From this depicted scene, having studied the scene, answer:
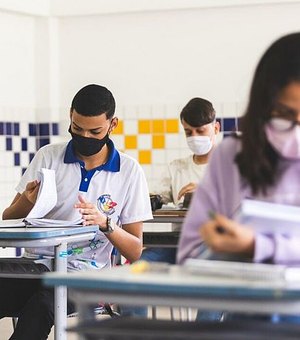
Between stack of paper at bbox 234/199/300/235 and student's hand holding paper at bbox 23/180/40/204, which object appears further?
student's hand holding paper at bbox 23/180/40/204

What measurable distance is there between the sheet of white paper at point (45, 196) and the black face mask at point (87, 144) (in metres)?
0.19

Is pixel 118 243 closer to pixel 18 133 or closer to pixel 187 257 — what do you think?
pixel 187 257

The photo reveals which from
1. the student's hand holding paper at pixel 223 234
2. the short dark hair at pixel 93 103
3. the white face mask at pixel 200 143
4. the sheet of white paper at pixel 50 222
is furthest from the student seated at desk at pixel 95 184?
the student's hand holding paper at pixel 223 234

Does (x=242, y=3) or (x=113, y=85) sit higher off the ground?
(x=242, y=3)

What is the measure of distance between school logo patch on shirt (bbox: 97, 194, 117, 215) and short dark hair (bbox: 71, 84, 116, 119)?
349 mm

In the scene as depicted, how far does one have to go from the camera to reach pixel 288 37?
2.37m

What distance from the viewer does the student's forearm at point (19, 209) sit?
4246 millimetres

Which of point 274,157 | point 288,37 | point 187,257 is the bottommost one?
point 187,257

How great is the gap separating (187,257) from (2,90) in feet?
15.4

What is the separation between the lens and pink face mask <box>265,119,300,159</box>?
7.54 ft

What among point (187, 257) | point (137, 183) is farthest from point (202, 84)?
point (187, 257)

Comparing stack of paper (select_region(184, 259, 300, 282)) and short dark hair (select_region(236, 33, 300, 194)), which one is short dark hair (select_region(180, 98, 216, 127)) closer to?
short dark hair (select_region(236, 33, 300, 194))

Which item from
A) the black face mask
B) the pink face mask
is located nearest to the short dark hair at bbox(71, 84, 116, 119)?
the black face mask

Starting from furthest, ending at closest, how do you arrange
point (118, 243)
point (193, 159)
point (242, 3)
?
point (242, 3), point (193, 159), point (118, 243)
